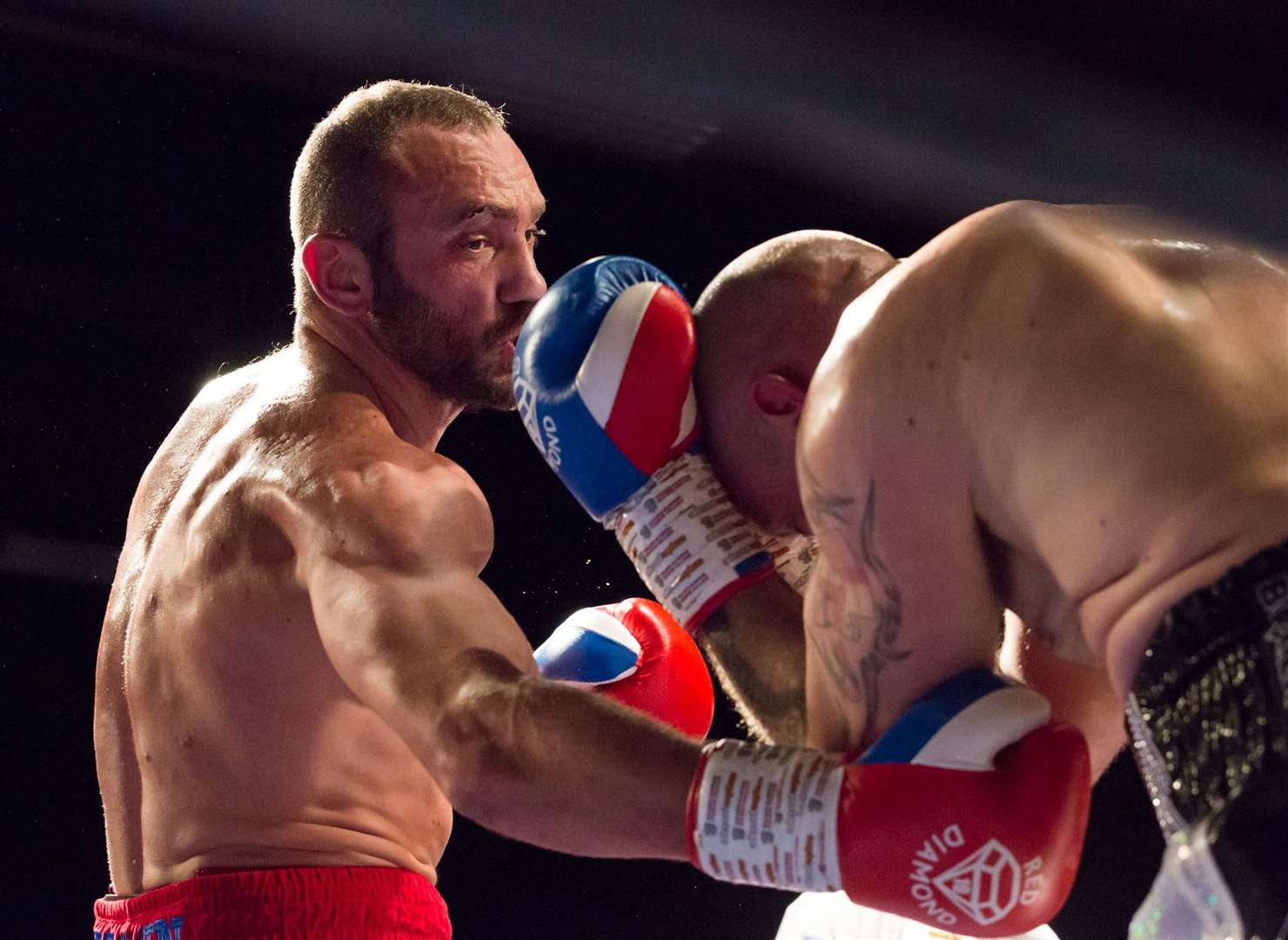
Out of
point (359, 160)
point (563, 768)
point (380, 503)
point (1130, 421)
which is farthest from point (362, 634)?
point (359, 160)

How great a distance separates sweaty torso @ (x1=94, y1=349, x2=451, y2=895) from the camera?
5.34 feet

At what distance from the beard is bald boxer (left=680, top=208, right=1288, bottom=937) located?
910mm

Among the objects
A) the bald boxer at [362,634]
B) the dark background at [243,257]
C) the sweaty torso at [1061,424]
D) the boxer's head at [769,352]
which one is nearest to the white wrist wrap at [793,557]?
the boxer's head at [769,352]

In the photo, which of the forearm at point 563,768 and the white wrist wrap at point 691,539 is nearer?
the forearm at point 563,768

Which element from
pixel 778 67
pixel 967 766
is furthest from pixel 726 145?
pixel 967 766

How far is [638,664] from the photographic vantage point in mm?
2021

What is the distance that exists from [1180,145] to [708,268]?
236 centimetres

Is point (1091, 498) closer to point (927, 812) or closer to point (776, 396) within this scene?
A: point (927, 812)

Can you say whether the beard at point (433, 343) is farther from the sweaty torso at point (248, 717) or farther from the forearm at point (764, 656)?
the forearm at point (764, 656)

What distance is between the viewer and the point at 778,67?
1.67 meters

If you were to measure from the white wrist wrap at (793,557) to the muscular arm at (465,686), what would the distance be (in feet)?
1.07

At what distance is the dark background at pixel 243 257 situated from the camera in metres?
3.31

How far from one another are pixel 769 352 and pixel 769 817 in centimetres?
54

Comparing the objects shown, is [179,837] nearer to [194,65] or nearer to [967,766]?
[967,766]
